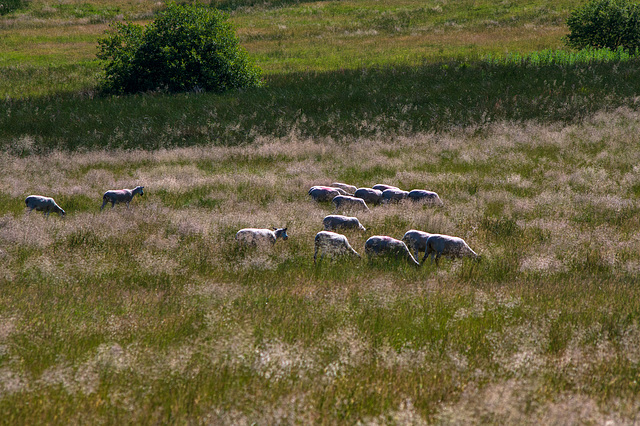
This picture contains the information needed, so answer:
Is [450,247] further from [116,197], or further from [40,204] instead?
[40,204]

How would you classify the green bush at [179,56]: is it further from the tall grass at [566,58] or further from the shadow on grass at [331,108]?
the tall grass at [566,58]

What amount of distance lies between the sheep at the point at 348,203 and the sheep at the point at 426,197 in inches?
56.9

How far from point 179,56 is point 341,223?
71.6 feet

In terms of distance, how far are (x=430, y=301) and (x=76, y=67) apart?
37.8 meters

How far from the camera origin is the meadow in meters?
4.19

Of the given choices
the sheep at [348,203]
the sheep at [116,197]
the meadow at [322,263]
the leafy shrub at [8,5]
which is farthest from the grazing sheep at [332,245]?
the leafy shrub at [8,5]

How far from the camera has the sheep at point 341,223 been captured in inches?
397

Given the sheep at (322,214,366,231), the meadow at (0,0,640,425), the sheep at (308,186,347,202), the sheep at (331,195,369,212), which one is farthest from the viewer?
the sheep at (308,186,347,202)

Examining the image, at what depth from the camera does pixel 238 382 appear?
4324 mm

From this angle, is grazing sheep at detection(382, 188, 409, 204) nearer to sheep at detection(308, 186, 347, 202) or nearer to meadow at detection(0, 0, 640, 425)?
meadow at detection(0, 0, 640, 425)

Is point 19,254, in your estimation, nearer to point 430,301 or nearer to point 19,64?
point 430,301

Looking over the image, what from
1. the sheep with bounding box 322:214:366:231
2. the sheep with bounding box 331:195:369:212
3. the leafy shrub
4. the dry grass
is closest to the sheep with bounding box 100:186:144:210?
the dry grass

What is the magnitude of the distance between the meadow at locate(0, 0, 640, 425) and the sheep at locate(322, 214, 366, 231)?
0.87ft

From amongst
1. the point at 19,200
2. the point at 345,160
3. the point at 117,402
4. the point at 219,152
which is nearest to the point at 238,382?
the point at 117,402
